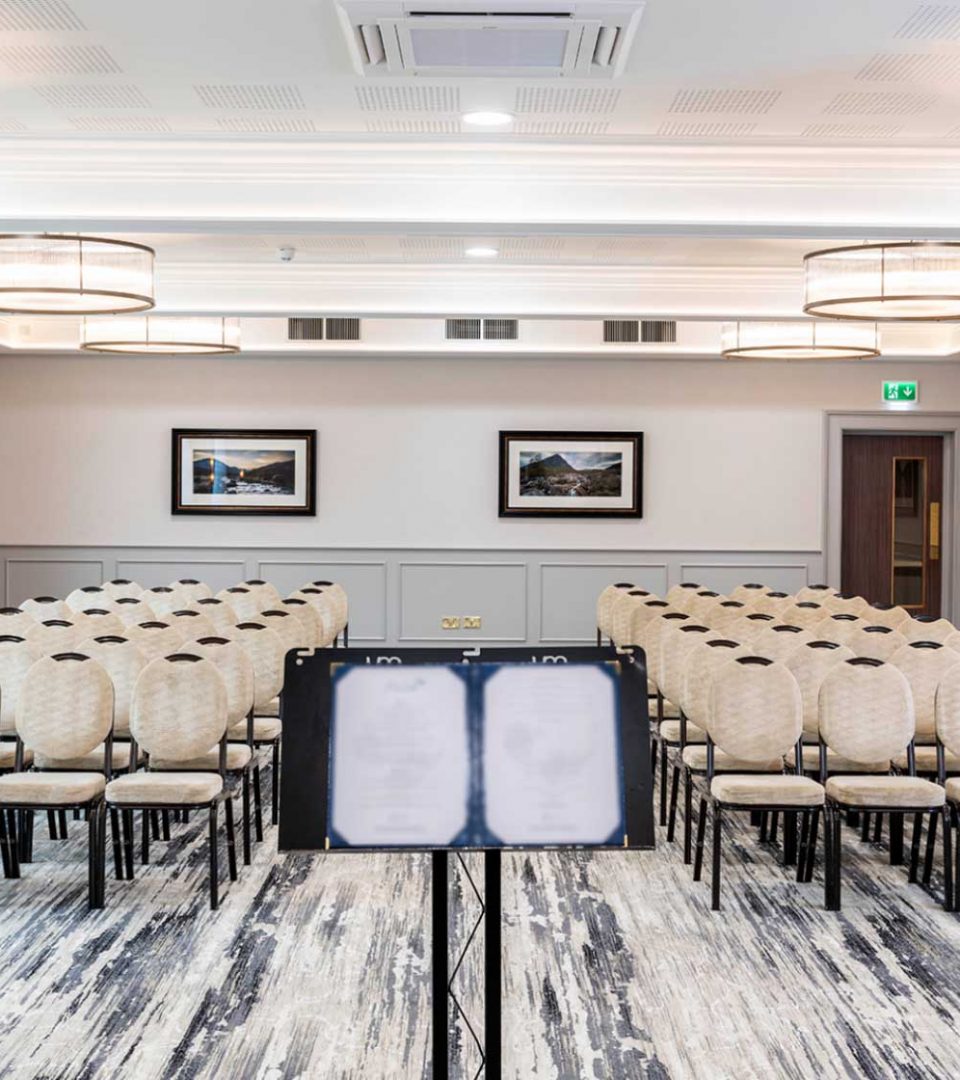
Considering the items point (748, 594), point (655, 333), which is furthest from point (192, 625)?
point (655, 333)

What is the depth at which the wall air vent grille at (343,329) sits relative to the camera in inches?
514

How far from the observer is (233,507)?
542 inches

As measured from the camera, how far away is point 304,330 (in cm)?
1312

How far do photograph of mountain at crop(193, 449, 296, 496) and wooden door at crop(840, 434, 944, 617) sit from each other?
6355mm

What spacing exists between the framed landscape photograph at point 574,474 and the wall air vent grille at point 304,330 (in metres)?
2.31

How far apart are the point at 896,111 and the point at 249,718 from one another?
4678 mm

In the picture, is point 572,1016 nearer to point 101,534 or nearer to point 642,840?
point 642,840

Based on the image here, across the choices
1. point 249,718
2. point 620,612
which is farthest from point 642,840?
point 620,612

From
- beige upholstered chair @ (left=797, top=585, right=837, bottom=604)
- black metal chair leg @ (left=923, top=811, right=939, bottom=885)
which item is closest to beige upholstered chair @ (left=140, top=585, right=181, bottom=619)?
beige upholstered chair @ (left=797, top=585, right=837, bottom=604)

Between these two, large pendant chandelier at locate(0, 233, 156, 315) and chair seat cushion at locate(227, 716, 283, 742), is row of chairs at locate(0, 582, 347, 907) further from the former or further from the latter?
large pendant chandelier at locate(0, 233, 156, 315)

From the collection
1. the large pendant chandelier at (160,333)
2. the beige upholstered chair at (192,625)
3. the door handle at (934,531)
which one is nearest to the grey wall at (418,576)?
the door handle at (934,531)

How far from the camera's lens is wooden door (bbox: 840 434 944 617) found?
14.3 meters

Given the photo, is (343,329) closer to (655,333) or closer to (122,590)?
(655,333)

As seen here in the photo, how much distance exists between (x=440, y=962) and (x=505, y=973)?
6.02 ft
